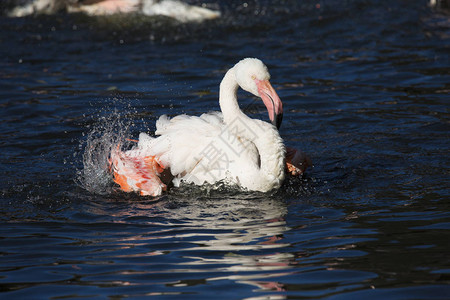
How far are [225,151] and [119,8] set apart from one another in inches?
339

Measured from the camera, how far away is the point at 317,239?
483cm

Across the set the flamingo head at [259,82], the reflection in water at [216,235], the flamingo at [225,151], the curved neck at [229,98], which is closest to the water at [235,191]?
the reflection in water at [216,235]

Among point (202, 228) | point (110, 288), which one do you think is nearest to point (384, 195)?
point (202, 228)

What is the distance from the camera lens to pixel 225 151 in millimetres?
5797

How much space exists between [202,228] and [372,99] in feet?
14.5

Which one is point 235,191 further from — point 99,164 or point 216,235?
point 99,164

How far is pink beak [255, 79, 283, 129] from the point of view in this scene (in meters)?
5.66

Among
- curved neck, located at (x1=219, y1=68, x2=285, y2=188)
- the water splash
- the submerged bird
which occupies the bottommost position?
the water splash

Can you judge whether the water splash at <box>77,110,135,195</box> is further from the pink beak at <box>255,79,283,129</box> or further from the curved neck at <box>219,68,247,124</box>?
the pink beak at <box>255,79,283,129</box>

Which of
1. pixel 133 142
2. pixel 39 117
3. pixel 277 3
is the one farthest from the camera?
pixel 277 3

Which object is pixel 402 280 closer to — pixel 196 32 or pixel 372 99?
pixel 372 99

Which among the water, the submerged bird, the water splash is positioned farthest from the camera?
the submerged bird

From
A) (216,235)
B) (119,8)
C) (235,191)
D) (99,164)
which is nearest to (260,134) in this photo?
(235,191)

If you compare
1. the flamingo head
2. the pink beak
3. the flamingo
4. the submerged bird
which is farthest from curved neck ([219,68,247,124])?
the submerged bird
